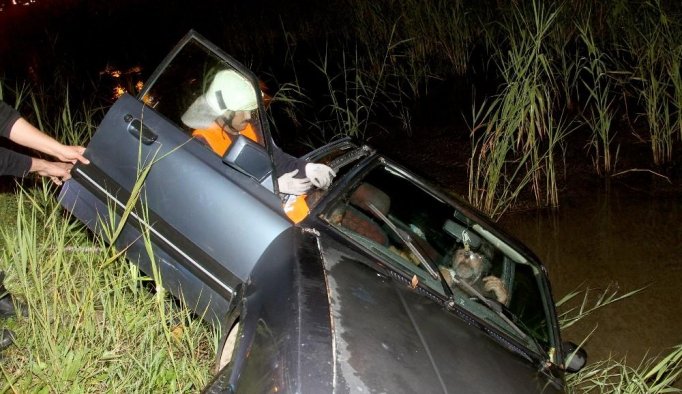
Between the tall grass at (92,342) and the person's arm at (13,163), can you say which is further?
the person's arm at (13,163)

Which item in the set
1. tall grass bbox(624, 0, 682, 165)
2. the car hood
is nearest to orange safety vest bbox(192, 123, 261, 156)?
the car hood

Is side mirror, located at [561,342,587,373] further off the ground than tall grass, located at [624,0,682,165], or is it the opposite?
tall grass, located at [624,0,682,165]

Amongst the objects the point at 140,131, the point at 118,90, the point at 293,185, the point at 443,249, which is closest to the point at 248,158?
the point at 293,185

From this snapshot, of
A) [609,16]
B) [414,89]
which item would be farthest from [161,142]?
[609,16]

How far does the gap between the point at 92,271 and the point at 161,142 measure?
0.71 meters

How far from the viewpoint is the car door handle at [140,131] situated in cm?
266

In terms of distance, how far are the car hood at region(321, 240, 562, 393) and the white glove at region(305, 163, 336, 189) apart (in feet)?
1.94

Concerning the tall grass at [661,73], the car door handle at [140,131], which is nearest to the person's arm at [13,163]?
the car door handle at [140,131]

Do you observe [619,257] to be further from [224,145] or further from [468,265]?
[224,145]

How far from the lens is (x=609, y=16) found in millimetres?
7027

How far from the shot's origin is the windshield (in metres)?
2.36

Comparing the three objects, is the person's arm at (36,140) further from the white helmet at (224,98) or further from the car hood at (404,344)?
the car hood at (404,344)

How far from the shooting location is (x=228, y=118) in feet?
9.25

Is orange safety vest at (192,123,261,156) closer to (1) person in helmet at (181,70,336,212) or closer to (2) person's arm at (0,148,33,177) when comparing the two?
(1) person in helmet at (181,70,336,212)
